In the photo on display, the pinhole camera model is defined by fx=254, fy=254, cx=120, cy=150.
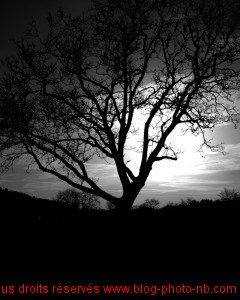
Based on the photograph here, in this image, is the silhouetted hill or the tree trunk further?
the tree trunk

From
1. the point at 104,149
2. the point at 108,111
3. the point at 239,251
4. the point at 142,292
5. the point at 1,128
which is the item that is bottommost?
the point at 142,292

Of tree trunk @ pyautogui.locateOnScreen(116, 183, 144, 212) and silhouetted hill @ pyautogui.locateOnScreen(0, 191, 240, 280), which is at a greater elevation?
tree trunk @ pyautogui.locateOnScreen(116, 183, 144, 212)

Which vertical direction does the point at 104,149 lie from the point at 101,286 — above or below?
above

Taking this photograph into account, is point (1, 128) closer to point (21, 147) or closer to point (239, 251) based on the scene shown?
point (21, 147)

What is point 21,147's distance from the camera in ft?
42.1

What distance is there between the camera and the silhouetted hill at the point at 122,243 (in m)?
5.56

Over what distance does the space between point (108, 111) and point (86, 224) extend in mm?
6393

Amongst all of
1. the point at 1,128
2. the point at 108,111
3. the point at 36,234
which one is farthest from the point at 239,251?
the point at 1,128

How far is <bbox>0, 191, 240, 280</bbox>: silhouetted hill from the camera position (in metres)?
5.56

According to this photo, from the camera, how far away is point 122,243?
267 inches

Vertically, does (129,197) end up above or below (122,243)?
above

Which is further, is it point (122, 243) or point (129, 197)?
point (129, 197)

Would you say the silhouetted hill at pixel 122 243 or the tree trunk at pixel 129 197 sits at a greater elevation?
the tree trunk at pixel 129 197

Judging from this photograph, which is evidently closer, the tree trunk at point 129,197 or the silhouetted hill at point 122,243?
the silhouetted hill at point 122,243
